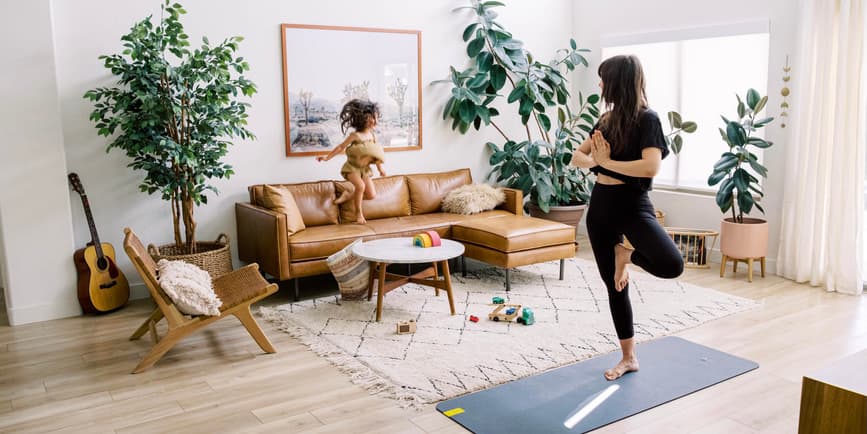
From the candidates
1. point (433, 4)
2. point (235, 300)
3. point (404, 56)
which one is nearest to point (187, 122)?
point (235, 300)

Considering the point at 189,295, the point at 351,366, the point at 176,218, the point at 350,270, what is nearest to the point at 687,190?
the point at 350,270

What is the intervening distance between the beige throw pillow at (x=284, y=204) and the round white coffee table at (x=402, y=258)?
59cm

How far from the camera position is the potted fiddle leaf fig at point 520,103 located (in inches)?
240

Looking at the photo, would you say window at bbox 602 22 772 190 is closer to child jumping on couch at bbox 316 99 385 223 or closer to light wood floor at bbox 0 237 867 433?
light wood floor at bbox 0 237 867 433

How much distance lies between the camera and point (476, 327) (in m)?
4.19

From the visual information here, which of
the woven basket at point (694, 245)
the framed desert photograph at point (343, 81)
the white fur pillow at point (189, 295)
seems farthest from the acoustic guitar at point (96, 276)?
the woven basket at point (694, 245)

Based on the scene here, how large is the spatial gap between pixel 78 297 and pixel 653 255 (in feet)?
11.8

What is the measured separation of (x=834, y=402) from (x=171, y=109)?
Answer: 3821 millimetres

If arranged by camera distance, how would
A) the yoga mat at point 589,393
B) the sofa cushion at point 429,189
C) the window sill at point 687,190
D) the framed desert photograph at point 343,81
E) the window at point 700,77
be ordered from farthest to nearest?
the window sill at point 687,190 → the sofa cushion at point 429,189 → the window at point 700,77 → the framed desert photograph at point 343,81 → the yoga mat at point 589,393

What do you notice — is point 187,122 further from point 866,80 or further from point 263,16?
point 866,80

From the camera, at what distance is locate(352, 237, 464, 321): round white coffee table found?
4.29 meters

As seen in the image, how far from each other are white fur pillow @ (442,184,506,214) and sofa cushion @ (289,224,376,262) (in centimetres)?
94

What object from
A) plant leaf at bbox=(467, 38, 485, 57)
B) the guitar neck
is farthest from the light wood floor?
plant leaf at bbox=(467, 38, 485, 57)

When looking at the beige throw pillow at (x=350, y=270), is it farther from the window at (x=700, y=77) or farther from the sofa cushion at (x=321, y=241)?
the window at (x=700, y=77)
